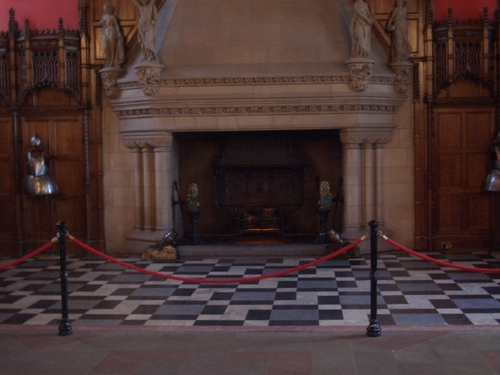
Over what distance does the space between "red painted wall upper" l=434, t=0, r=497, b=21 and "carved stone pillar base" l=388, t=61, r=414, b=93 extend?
0.93 m

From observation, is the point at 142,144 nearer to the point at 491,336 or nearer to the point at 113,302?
the point at 113,302

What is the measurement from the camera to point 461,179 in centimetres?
961

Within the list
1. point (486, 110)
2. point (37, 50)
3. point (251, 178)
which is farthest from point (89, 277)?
point (486, 110)

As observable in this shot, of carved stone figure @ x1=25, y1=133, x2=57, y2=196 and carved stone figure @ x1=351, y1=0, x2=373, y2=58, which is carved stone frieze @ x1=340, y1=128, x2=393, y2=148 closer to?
carved stone figure @ x1=351, y1=0, x2=373, y2=58

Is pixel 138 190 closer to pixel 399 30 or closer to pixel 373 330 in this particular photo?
pixel 399 30

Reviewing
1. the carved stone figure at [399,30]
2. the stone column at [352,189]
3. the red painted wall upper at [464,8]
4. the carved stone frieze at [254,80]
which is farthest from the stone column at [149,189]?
the red painted wall upper at [464,8]

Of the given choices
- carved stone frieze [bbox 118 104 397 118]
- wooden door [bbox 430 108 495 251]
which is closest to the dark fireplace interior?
carved stone frieze [bbox 118 104 397 118]

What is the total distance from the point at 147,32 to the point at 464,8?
14.7ft

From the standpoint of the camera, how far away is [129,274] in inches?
328

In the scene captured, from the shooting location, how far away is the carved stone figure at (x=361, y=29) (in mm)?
8773

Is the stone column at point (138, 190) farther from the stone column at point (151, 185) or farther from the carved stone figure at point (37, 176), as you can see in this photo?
the carved stone figure at point (37, 176)

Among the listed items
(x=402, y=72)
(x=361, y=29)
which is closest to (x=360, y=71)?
(x=361, y=29)

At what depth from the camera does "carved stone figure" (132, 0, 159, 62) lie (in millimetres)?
8969

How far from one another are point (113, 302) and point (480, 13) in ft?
21.3
